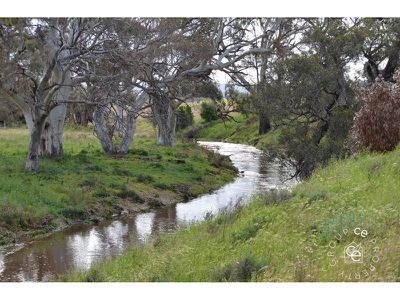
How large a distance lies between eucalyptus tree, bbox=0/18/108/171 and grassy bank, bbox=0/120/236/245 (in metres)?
1.61

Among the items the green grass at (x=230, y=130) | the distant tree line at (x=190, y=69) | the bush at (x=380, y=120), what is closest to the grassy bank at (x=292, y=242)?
the bush at (x=380, y=120)

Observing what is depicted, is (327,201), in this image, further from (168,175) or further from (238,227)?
(168,175)

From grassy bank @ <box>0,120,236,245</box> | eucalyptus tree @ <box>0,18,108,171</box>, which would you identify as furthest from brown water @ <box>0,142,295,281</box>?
eucalyptus tree @ <box>0,18,108,171</box>

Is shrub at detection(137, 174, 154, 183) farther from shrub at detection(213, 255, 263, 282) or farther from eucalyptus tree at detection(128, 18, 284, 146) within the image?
shrub at detection(213, 255, 263, 282)

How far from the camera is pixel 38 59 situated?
2095 cm

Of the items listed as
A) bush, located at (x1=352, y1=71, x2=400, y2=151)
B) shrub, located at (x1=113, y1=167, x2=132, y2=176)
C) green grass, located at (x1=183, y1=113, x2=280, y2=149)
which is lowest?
shrub, located at (x1=113, y1=167, x2=132, y2=176)

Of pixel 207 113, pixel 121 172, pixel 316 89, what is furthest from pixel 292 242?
pixel 207 113

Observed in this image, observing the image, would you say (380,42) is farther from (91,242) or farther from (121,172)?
(91,242)

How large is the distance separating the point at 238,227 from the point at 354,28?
14304 millimetres

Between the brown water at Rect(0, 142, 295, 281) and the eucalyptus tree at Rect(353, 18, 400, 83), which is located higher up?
the eucalyptus tree at Rect(353, 18, 400, 83)

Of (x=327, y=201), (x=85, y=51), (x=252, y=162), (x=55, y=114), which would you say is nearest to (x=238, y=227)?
(x=327, y=201)

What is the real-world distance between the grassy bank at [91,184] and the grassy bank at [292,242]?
458cm

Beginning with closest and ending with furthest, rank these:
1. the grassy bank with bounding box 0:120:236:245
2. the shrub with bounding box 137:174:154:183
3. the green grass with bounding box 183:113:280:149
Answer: the grassy bank with bounding box 0:120:236:245, the shrub with bounding box 137:174:154:183, the green grass with bounding box 183:113:280:149

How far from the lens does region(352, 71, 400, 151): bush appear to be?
1444 centimetres
